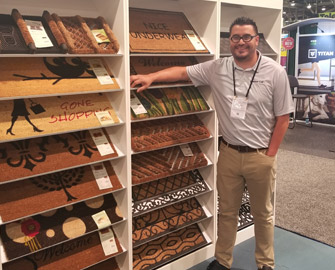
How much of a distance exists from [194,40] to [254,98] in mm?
771

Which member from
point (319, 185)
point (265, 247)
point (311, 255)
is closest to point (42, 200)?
point (265, 247)

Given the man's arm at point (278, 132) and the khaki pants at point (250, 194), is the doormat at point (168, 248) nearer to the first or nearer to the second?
the khaki pants at point (250, 194)

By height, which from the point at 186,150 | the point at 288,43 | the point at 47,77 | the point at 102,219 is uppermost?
the point at 288,43

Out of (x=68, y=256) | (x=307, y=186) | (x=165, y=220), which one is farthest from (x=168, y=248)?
(x=307, y=186)

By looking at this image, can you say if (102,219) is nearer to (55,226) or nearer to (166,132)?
(55,226)

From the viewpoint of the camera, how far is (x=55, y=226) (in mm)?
2498

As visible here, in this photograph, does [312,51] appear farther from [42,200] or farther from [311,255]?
[42,200]

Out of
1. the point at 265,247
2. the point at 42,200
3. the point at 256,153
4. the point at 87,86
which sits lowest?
the point at 265,247

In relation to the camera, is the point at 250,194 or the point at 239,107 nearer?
the point at 239,107

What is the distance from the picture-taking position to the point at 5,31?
2229 mm

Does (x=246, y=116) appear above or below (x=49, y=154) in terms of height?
above

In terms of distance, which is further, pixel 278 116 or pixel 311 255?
pixel 311 255

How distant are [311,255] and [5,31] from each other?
9.79 feet

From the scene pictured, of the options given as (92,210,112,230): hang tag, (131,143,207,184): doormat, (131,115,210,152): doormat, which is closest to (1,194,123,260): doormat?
(92,210,112,230): hang tag
